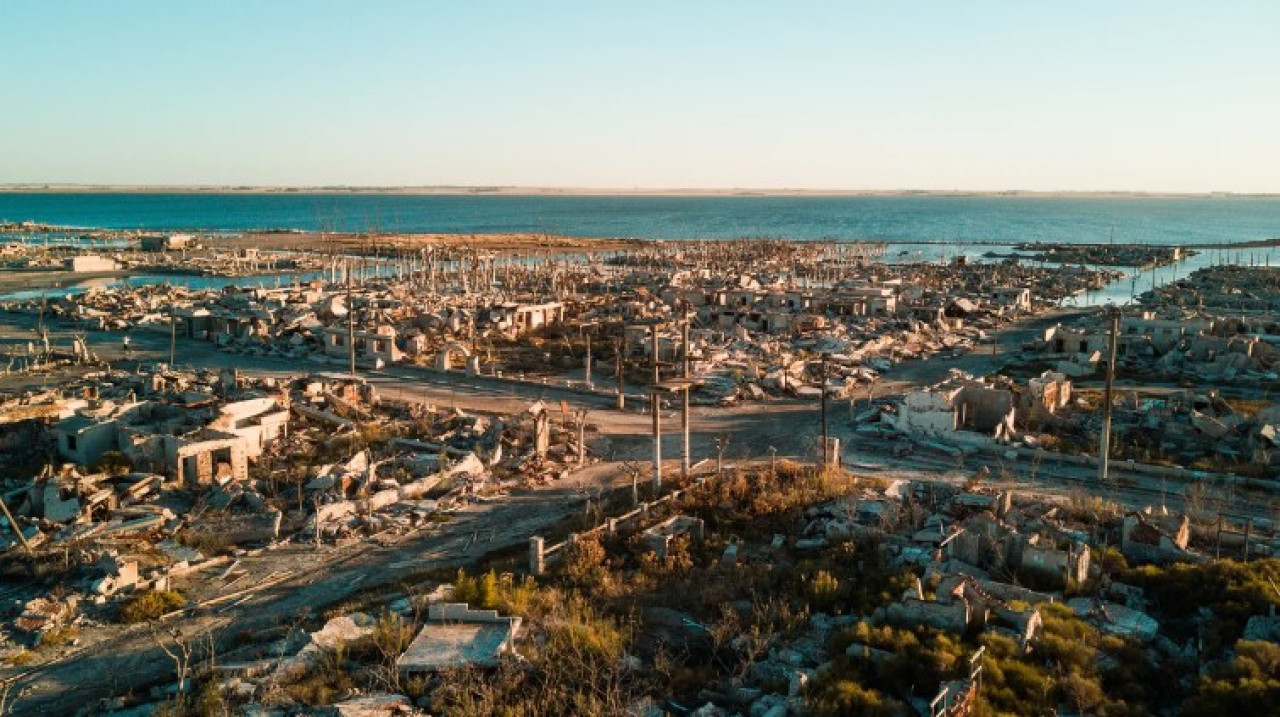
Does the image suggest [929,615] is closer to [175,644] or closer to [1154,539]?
[1154,539]

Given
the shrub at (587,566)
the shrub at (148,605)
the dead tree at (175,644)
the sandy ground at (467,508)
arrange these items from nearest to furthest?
the dead tree at (175,644) → the sandy ground at (467,508) → the shrub at (148,605) → the shrub at (587,566)

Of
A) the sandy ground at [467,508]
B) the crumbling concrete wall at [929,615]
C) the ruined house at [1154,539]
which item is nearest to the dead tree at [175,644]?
the sandy ground at [467,508]

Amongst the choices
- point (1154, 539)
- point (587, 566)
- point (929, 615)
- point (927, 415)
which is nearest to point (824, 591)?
point (929, 615)

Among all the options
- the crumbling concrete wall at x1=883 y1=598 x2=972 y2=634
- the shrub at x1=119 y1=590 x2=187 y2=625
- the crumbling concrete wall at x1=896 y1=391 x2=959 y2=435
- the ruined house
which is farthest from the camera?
the crumbling concrete wall at x1=896 y1=391 x2=959 y2=435

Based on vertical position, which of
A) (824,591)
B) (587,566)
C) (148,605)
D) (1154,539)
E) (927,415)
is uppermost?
(927,415)

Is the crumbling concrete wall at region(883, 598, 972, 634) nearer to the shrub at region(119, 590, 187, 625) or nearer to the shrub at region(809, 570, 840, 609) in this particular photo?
the shrub at region(809, 570, 840, 609)

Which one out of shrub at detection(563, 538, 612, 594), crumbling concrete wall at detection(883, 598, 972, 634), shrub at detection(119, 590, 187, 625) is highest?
crumbling concrete wall at detection(883, 598, 972, 634)

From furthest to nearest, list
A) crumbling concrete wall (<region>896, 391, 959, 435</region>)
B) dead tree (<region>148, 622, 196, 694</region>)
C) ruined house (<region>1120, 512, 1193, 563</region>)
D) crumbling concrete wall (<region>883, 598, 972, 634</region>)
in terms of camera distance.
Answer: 1. crumbling concrete wall (<region>896, 391, 959, 435</region>)
2. ruined house (<region>1120, 512, 1193, 563</region>)
3. dead tree (<region>148, 622, 196, 694</region>)
4. crumbling concrete wall (<region>883, 598, 972, 634</region>)

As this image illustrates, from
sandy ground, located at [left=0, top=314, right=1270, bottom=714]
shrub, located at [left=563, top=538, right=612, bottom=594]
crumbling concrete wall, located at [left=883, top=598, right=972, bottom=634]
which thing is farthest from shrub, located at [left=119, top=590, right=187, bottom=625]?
crumbling concrete wall, located at [left=883, top=598, right=972, bottom=634]

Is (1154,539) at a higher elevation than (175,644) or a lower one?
higher

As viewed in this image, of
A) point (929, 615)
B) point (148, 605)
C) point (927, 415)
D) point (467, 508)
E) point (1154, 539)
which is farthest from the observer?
point (927, 415)

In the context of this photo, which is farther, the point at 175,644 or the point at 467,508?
the point at 467,508

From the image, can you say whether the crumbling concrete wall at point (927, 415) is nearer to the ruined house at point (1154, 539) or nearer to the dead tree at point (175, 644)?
the ruined house at point (1154, 539)
